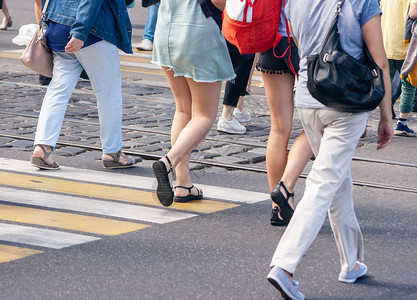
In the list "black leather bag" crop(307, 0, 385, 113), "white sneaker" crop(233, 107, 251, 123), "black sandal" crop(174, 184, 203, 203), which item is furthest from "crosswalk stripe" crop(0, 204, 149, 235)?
"white sneaker" crop(233, 107, 251, 123)

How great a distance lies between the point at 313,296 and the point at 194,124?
1802 mm

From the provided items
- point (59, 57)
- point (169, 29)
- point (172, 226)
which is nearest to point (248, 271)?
point (172, 226)

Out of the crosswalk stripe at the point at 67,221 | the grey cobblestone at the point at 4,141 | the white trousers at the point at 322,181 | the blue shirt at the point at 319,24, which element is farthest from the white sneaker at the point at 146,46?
the white trousers at the point at 322,181

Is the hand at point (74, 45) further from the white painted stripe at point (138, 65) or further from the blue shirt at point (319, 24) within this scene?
the white painted stripe at point (138, 65)

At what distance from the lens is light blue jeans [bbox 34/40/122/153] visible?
6.72 m

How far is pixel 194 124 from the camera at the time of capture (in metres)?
5.65

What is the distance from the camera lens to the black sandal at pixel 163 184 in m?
5.41

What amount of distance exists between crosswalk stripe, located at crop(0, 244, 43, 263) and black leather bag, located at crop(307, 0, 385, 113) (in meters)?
1.73

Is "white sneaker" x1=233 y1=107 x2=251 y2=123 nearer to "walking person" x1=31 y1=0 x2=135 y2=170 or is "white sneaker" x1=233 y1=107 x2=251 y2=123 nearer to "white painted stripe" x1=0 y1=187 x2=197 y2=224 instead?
"walking person" x1=31 y1=0 x2=135 y2=170

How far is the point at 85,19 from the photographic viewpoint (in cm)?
636

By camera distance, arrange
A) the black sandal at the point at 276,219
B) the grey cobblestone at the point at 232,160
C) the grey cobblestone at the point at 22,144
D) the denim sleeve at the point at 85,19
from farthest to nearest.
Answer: the grey cobblestone at the point at 22,144, the grey cobblestone at the point at 232,160, the denim sleeve at the point at 85,19, the black sandal at the point at 276,219

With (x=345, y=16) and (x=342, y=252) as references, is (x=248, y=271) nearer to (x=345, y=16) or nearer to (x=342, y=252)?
(x=342, y=252)

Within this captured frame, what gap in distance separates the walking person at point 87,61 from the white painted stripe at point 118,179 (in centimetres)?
13

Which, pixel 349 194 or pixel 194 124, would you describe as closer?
pixel 349 194
